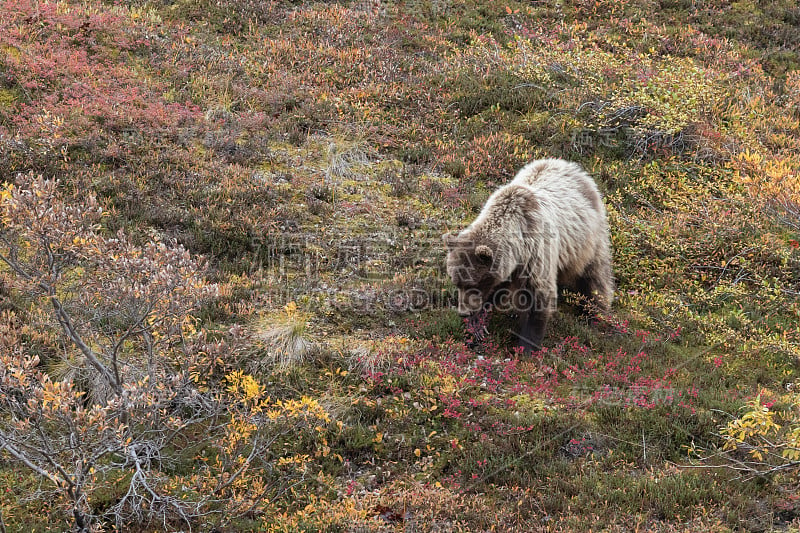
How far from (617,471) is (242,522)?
3.72m

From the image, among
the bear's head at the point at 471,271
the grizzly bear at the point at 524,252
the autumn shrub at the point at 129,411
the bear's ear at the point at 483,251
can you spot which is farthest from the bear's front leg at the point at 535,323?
the autumn shrub at the point at 129,411

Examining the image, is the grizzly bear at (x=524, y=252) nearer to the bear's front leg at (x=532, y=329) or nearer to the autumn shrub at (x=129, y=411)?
the bear's front leg at (x=532, y=329)

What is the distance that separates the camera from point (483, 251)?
317 inches

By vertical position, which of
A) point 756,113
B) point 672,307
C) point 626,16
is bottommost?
point 672,307

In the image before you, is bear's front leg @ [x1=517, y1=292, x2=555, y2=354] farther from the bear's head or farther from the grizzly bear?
the bear's head

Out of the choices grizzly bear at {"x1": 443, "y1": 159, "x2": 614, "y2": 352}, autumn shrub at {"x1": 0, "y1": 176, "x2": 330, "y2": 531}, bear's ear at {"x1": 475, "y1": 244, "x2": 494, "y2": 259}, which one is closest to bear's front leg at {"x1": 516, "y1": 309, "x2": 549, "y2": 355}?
grizzly bear at {"x1": 443, "y1": 159, "x2": 614, "y2": 352}

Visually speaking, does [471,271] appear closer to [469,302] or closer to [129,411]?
[469,302]

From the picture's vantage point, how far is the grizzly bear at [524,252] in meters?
8.38

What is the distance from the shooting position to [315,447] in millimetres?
7160

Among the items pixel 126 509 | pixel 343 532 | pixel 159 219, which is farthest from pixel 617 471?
pixel 159 219

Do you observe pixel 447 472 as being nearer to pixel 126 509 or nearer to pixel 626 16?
pixel 126 509

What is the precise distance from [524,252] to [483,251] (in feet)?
2.44

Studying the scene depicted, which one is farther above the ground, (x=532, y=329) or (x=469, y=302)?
(x=469, y=302)

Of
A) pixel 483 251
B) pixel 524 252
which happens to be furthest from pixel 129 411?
pixel 524 252
